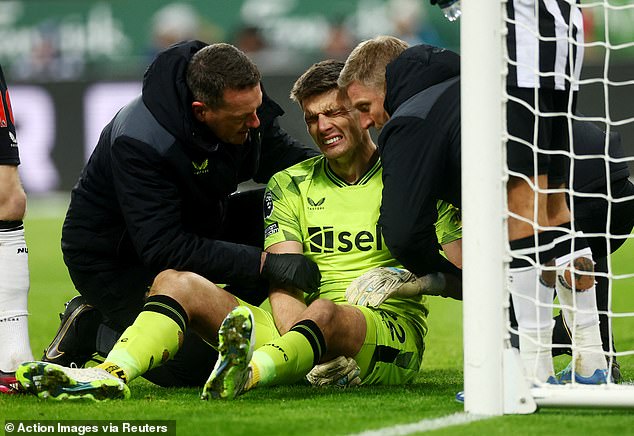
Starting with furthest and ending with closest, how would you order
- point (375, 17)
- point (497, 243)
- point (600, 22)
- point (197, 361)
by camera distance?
point (375, 17)
point (600, 22)
point (197, 361)
point (497, 243)

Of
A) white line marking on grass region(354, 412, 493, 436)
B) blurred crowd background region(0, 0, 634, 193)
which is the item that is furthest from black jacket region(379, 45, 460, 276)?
blurred crowd background region(0, 0, 634, 193)

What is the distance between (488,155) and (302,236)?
4.43ft

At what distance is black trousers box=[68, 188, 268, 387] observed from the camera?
4207 mm

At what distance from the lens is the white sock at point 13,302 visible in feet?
13.2

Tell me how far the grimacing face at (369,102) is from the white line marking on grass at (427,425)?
4.46ft

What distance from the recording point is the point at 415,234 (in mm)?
3840

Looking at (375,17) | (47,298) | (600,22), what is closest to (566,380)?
(47,298)

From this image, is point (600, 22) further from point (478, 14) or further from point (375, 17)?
point (478, 14)

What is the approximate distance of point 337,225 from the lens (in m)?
4.34

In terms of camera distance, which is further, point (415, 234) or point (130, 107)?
point (130, 107)

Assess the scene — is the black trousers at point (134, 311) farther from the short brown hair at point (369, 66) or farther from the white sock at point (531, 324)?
the white sock at point (531, 324)

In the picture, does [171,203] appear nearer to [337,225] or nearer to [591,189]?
[337,225]

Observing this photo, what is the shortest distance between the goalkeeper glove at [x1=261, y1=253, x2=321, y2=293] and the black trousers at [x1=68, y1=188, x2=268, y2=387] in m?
0.21

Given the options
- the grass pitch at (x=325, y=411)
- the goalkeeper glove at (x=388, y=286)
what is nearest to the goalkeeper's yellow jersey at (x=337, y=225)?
the goalkeeper glove at (x=388, y=286)
